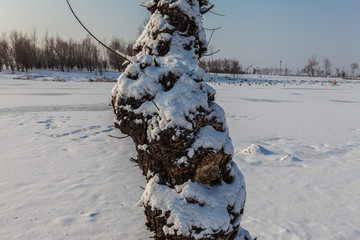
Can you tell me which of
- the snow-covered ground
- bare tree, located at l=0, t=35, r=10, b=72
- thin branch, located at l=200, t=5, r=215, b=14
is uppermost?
bare tree, located at l=0, t=35, r=10, b=72

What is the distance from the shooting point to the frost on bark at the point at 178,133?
1549mm

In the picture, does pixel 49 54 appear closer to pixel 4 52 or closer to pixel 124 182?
pixel 4 52

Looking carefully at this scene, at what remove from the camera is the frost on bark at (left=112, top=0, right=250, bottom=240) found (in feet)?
5.08

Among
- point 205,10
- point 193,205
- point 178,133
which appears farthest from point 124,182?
point 205,10

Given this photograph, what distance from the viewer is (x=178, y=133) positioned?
5.00 feet

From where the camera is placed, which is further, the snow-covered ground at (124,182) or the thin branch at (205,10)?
the snow-covered ground at (124,182)

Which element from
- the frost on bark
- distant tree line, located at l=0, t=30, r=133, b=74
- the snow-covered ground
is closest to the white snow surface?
the frost on bark

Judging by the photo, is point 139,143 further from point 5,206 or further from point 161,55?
point 5,206

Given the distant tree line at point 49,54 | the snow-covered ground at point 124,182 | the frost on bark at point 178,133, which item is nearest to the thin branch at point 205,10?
the frost on bark at point 178,133

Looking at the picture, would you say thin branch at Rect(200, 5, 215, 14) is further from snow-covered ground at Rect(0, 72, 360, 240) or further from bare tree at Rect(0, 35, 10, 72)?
bare tree at Rect(0, 35, 10, 72)

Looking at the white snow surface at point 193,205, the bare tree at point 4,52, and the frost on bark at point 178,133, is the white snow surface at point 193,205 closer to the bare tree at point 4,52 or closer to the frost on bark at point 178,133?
the frost on bark at point 178,133

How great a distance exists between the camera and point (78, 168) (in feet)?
15.0

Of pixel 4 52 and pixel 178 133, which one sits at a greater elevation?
pixel 4 52

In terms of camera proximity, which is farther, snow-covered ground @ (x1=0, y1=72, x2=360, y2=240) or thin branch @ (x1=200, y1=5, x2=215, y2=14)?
snow-covered ground @ (x1=0, y1=72, x2=360, y2=240)
